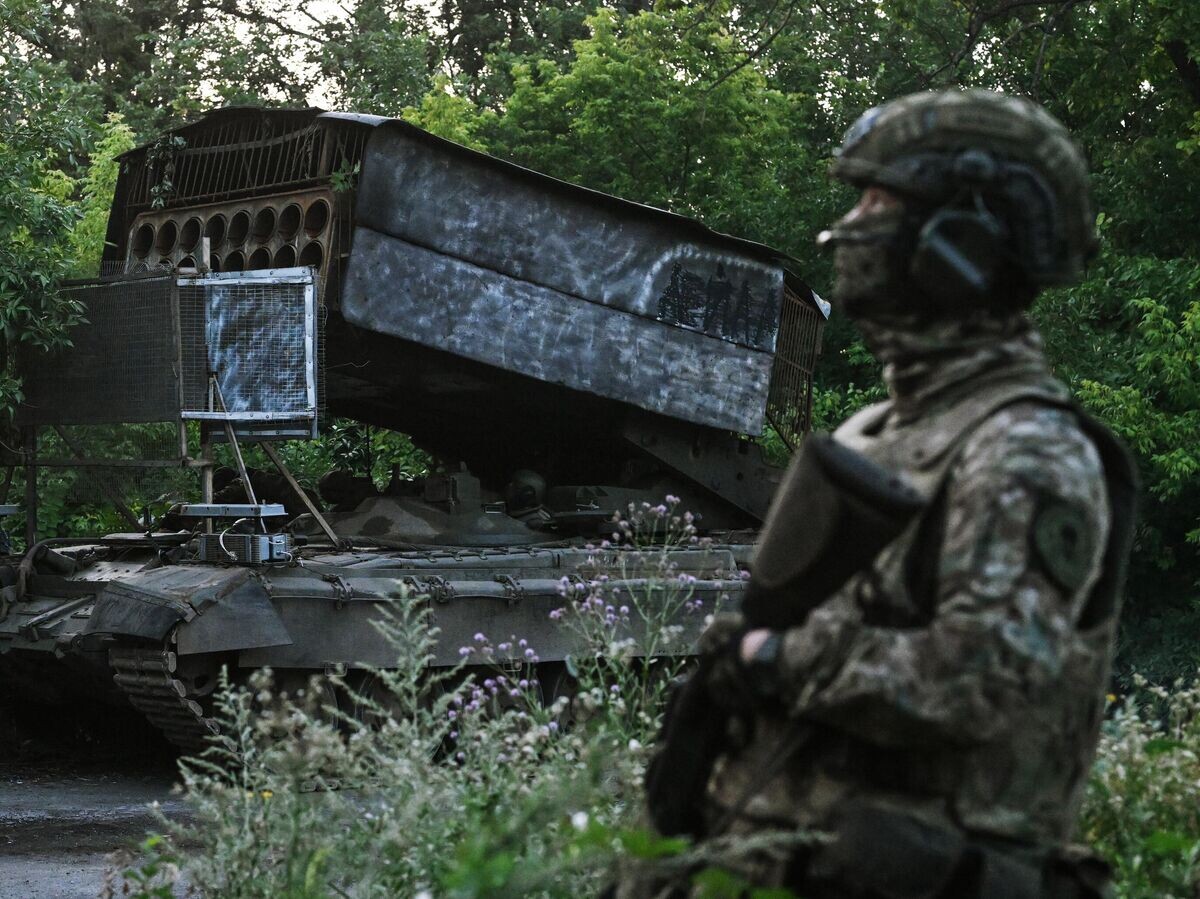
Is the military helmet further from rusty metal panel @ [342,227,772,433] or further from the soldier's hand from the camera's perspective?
rusty metal panel @ [342,227,772,433]

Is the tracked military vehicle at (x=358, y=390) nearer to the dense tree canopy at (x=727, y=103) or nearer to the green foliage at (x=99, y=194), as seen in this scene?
the dense tree canopy at (x=727, y=103)

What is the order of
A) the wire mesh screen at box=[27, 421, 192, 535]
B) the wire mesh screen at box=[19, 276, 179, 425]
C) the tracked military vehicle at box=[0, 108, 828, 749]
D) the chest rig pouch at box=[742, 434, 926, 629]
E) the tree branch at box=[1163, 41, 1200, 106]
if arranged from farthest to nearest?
1. the tree branch at box=[1163, 41, 1200, 106]
2. the wire mesh screen at box=[27, 421, 192, 535]
3. the wire mesh screen at box=[19, 276, 179, 425]
4. the tracked military vehicle at box=[0, 108, 828, 749]
5. the chest rig pouch at box=[742, 434, 926, 629]

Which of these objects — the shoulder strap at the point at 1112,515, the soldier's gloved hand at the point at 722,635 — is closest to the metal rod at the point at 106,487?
the soldier's gloved hand at the point at 722,635

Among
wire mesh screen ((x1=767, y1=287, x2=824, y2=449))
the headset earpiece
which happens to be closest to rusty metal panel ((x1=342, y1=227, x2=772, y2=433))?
wire mesh screen ((x1=767, y1=287, x2=824, y2=449))

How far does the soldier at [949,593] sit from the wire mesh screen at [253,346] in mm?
7496

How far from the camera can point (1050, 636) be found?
2549mm

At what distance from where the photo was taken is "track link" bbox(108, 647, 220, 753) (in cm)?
924

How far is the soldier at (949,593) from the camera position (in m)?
A: 2.55

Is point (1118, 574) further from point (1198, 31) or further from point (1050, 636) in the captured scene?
point (1198, 31)

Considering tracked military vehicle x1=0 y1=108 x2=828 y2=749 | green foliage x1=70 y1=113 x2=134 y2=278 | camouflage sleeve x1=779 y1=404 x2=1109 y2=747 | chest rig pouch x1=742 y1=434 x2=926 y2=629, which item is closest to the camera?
camouflage sleeve x1=779 y1=404 x2=1109 y2=747

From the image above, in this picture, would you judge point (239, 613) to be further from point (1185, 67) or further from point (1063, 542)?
point (1185, 67)

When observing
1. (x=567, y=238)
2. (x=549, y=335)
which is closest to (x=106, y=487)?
(x=549, y=335)

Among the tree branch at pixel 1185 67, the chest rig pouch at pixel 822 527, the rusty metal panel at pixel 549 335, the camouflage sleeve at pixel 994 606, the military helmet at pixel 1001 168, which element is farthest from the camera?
the tree branch at pixel 1185 67

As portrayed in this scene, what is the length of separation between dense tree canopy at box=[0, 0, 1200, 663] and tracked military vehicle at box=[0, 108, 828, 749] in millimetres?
1107
